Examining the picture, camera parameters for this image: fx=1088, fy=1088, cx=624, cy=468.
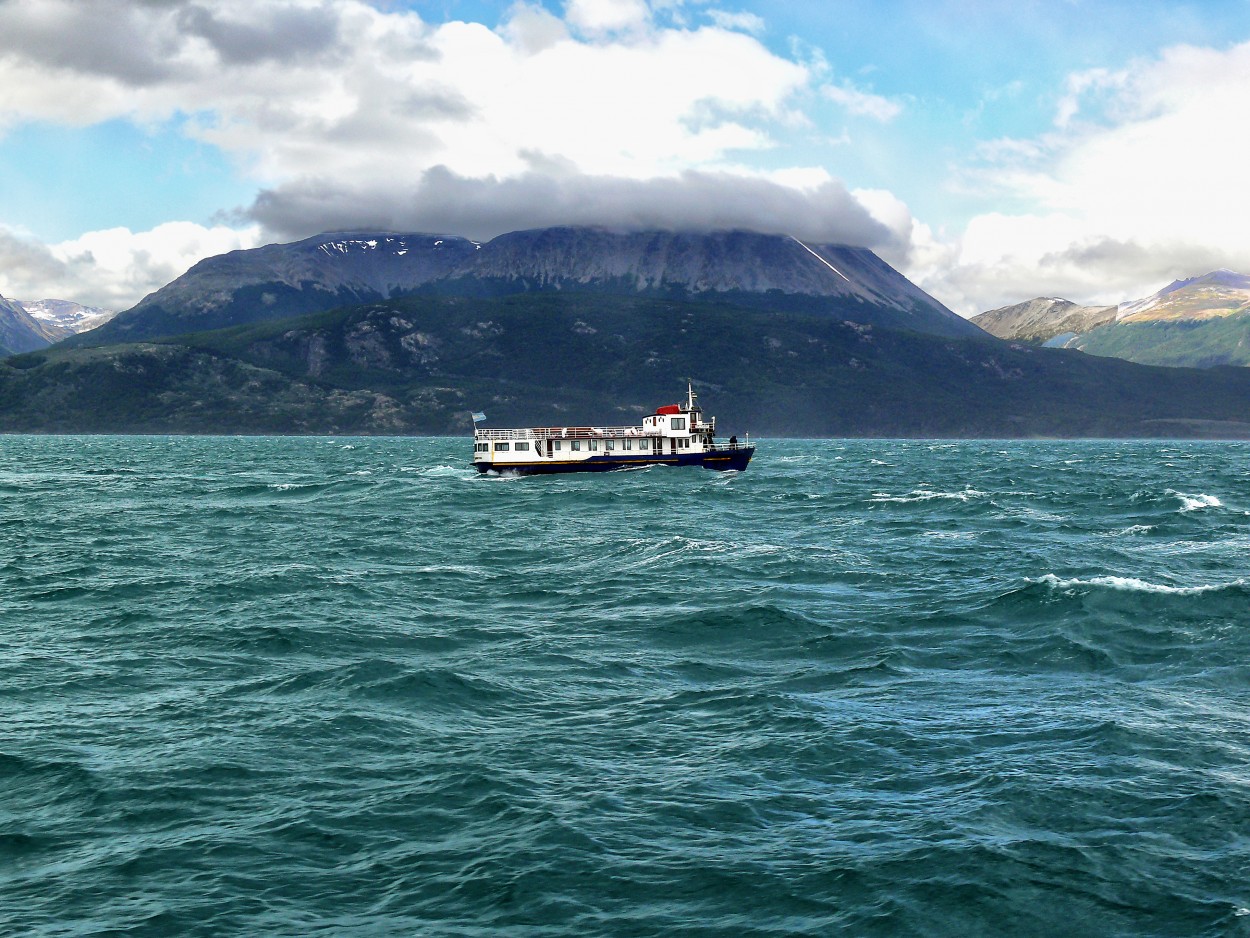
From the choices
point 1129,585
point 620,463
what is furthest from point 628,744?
point 620,463

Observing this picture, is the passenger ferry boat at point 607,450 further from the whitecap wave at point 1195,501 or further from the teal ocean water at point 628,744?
the teal ocean water at point 628,744

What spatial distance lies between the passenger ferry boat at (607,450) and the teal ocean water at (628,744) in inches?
3242

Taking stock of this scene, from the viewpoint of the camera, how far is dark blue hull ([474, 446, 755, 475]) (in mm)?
147250

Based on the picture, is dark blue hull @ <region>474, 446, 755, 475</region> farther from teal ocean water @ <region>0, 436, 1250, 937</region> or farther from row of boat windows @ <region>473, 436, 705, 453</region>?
teal ocean water @ <region>0, 436, 1250, 937</region>

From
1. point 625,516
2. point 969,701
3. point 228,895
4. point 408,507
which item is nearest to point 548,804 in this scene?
point 228,895

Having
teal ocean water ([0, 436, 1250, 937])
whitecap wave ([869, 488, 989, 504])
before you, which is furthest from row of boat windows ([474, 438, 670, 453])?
teal ocean water ([0, 436, 1250, 937])

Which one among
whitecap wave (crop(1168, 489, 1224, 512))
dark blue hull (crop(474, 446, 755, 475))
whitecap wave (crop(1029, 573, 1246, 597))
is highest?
dark blue hull (crop(474, 446, 755, 475))

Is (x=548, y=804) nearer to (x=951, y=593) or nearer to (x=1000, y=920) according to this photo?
(x=1000, y=920)

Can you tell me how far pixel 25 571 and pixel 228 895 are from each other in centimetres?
4657

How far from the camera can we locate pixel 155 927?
19047mm

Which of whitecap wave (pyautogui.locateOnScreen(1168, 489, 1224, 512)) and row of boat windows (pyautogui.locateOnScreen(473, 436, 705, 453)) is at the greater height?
row of boat windows (pyautogui.locateOnScreen(473, 436, 705, 453))

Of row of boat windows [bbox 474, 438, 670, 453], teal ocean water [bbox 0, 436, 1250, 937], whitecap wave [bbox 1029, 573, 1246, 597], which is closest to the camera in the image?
teal ocean water [bbox 0, 436, 1250, 937]

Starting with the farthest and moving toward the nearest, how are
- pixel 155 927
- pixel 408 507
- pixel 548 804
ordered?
pixel 408 507, pixel 548 804, pixel 155 927

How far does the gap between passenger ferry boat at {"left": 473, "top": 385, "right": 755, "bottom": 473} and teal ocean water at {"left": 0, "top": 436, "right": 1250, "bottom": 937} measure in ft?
270
